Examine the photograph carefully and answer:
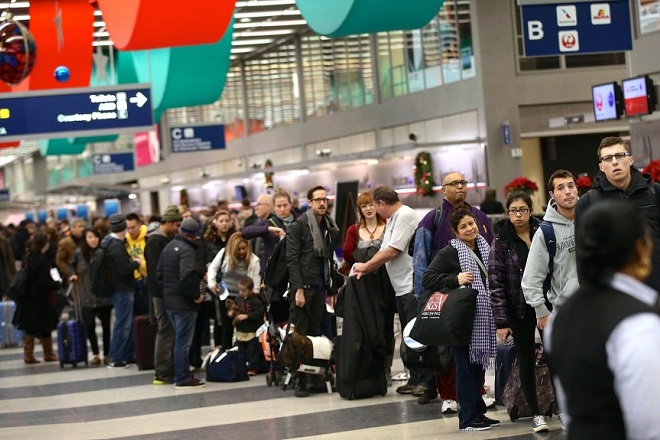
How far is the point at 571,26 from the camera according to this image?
12500 mm

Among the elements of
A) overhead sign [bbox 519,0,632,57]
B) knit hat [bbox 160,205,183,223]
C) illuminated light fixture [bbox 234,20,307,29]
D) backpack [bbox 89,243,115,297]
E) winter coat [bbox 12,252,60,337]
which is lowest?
winter coat [bbox 12,252,60,337]

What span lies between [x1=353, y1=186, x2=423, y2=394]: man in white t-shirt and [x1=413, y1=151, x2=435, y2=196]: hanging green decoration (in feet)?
55.7

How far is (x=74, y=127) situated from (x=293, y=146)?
22.8 metres

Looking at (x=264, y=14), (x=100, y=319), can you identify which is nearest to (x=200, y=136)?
(x=264, y=14)

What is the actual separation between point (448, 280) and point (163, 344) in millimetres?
5254

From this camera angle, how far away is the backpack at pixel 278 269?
11.0m

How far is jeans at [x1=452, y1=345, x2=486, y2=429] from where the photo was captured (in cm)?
783

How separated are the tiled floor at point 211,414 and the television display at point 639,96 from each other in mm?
8880

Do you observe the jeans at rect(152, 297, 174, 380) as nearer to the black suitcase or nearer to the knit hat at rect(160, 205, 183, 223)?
the knit hat at rect(160, 205, 183, 223)

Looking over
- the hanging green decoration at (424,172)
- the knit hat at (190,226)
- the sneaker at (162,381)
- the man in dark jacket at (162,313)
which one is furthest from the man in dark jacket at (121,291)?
the hanging green decoration at (424,172)

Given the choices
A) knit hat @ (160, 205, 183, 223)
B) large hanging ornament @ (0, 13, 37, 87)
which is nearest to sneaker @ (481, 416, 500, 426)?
knit hat @ (160, 205, 183, 223)

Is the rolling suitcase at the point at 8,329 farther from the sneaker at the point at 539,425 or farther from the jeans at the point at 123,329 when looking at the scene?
the sneaker at the point at 539,425

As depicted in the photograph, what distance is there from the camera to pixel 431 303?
7969mm

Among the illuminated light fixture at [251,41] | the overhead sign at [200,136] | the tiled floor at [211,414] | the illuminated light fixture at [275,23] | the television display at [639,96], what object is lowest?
the tiled floor at [211,414]
